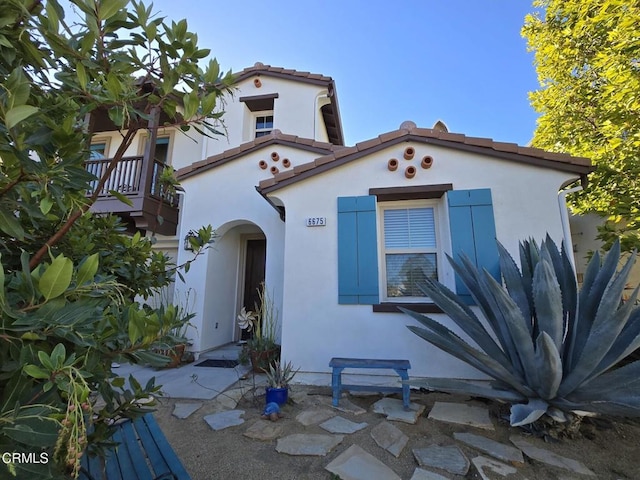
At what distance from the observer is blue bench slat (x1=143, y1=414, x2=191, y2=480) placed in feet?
5.64

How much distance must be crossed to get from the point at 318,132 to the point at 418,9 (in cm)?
359

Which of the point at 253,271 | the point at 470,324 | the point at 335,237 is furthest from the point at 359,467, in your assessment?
the point at 253,271

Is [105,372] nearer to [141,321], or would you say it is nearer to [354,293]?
[141,321]

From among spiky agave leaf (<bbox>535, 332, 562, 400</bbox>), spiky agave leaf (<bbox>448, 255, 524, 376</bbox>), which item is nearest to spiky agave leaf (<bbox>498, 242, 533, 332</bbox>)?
spiky agave leaf (<bbox>448, 255, 524, 376</bbox>)

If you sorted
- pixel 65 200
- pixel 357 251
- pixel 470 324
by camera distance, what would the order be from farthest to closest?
pixel 357 251 < pixel 470 324 < pixel 65 200

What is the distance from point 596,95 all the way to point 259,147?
7122mm

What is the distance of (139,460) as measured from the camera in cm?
179

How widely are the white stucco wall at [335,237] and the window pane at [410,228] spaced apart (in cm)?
28

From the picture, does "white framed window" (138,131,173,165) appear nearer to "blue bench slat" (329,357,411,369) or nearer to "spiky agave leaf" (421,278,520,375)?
"blue bench slat" (329,357,411,369)

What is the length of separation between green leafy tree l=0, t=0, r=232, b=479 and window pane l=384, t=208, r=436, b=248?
11.0 ft

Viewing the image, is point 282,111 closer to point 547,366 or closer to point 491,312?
point 491,312

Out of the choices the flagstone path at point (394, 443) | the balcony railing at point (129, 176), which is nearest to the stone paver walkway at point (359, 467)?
the flagstone path at point (394, 443)

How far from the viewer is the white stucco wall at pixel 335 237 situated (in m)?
3.87

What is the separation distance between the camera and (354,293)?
13.3ft
